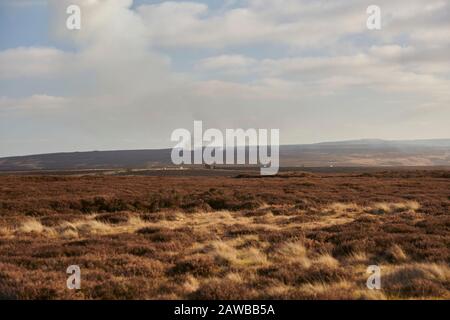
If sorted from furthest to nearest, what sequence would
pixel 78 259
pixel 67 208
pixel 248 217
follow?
1. pixel 67 208
2. pixel 248 217
3. pixel 78 259

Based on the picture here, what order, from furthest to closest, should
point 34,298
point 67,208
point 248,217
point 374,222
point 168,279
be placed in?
1. point 67,208
2. point 248,217
3. point 374,222
4. point 168,279
5. point 34,298

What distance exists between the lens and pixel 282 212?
22.7 m

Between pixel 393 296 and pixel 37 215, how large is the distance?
19088 mm

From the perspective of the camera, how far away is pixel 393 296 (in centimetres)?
811

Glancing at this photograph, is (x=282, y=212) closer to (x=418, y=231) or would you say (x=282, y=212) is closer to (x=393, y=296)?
(x=418, y=231)

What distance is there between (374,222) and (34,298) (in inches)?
521

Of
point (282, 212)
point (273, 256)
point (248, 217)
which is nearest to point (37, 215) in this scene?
point (248, 217)

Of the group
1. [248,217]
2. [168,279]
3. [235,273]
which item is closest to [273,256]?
[235,273]

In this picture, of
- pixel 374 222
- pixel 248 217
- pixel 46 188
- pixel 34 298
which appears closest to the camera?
pixel 34 298

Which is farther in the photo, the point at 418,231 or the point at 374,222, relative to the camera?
the point at 374,222
